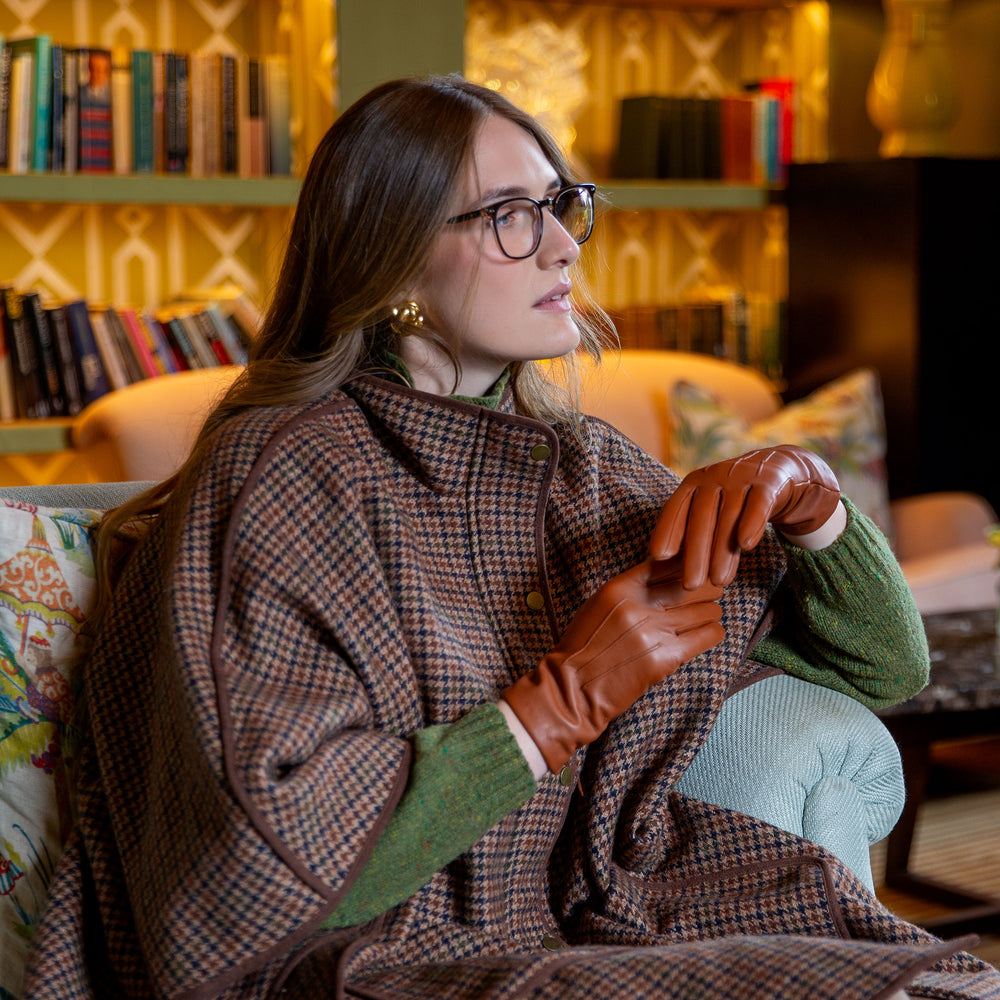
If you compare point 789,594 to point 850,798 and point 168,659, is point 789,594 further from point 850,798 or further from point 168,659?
point 168,659

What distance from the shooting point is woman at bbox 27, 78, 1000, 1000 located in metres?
1.09

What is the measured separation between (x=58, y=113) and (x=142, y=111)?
0.58 ft

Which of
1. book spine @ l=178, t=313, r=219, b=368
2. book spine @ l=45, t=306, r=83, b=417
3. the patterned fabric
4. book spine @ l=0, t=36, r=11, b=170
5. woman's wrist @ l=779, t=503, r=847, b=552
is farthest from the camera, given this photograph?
→ book spine @ l=178, t=313, r=219, b=368

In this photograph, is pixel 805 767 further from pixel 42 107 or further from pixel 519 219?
pixel 42 107

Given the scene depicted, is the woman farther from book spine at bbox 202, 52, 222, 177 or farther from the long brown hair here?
book spine at bbox 202, 52, 222, 177

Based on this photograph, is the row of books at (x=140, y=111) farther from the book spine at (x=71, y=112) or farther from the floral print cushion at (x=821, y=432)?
the floral print cushion at (x=821, y=432)

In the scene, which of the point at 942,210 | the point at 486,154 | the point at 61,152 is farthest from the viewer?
the point at 942,210

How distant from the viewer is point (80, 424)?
2.73 m

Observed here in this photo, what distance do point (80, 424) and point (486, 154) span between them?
157 cm

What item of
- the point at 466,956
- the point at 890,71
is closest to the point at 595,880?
the point at 466,956

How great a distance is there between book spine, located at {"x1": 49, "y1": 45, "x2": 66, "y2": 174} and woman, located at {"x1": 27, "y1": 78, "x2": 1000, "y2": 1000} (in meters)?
1.68

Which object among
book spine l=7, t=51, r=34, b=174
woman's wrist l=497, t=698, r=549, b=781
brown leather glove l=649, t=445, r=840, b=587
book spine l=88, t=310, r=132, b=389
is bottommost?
woman's wrist l=497, t=698, r=549, b=781

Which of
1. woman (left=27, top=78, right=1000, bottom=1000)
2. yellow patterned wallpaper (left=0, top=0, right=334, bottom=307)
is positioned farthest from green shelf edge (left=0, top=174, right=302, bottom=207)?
woman (left=27, top=78, right=1000, bottom=1000)

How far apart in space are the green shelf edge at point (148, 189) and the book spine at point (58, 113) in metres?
0.06
